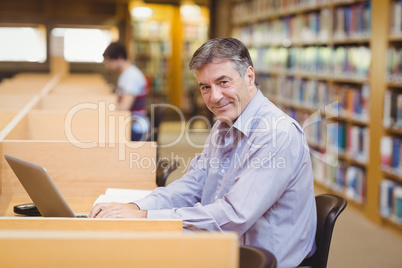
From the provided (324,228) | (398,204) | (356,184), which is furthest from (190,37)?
(324,228)

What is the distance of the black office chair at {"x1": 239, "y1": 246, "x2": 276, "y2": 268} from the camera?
4.21ft

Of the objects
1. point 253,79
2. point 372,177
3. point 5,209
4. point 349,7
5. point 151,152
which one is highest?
point 349,7

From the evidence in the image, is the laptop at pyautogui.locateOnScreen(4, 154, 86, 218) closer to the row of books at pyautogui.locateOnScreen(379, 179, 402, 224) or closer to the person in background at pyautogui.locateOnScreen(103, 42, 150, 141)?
the row of books at pyautogui.locateOnScreen(379, 179, 402, 224)

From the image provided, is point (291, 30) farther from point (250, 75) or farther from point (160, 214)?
point (160, 214)

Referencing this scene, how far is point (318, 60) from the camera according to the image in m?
5.22

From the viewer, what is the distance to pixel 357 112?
4488 mm

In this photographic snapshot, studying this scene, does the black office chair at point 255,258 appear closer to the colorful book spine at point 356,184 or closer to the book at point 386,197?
the book at point 386,197

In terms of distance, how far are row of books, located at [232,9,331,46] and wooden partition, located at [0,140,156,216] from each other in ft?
11.0

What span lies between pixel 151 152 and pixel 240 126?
590mm

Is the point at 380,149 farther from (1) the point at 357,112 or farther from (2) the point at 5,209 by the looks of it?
(2) the point at 5,209

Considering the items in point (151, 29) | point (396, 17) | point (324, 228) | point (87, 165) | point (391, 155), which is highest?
point (151, 29)

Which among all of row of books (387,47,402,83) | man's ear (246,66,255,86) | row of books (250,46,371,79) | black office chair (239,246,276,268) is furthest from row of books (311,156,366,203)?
black office chair (239,246,276,268)

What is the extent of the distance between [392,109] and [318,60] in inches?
57.6

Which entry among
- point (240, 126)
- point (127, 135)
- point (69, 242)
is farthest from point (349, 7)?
point (69, 242)
